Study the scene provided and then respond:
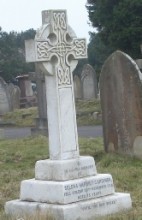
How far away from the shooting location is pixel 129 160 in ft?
35.6

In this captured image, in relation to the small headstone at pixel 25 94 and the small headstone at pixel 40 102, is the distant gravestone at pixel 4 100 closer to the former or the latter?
the small headstone at pixel 25 94

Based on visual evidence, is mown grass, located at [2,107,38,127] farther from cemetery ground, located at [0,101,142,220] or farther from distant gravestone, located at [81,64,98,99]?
cemetery ground, located at [0,101,142,220]

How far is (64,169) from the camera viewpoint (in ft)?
23.2

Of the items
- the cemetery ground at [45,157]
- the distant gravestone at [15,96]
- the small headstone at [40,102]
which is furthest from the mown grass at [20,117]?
the cemetery ground at [45,157]

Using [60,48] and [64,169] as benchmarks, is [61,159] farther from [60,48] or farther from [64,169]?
[60,48]

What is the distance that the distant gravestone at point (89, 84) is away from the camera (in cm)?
3250

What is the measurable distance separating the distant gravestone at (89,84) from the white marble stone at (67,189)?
2511 centimetres

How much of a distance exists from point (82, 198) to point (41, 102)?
37.7 feet

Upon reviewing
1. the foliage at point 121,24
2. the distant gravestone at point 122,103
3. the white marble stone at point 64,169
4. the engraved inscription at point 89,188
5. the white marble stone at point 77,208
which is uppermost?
the foliage at point 121,24

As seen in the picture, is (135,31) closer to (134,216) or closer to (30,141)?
(30,141)

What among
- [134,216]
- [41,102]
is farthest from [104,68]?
[41,102]

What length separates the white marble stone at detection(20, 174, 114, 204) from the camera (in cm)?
690

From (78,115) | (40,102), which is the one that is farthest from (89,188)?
(78,115)

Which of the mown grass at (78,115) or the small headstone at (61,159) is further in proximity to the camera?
the mown grass at (78,115)
